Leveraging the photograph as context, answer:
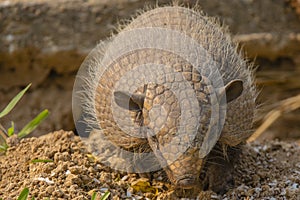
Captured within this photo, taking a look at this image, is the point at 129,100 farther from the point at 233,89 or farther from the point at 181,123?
the point at 233,89

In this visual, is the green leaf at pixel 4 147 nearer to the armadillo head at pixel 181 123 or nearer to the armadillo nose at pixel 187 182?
the armadillo head at pixel 181 123

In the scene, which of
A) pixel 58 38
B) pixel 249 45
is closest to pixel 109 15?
pixel 58 38

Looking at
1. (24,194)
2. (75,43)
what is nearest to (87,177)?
(24,194)

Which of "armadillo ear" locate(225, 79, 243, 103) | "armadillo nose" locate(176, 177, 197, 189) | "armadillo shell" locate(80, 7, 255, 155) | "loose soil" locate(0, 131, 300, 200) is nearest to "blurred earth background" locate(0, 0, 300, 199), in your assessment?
"loose soil" locate(0, 131, 300, 200)

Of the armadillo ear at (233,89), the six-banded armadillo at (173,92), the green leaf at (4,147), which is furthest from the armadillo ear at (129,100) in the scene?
the green leaf at (4,147)

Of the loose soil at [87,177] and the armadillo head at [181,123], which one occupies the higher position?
the armadillo head at [181,123]

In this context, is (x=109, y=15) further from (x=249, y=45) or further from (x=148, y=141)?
(x=148, y=141)

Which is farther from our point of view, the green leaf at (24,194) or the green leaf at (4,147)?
the green leaf at (4,147)

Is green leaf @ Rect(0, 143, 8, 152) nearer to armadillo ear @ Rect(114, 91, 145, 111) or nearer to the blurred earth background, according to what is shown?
armadillo ear @ Rect(114, 91, 145, 111)
